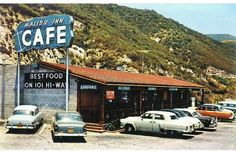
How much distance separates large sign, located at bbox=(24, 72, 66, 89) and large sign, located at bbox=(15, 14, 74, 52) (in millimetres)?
1838

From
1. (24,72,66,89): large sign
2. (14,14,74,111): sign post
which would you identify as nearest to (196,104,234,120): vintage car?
(24,72,66,89): large sign

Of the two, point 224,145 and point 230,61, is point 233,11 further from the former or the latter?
point 230,61

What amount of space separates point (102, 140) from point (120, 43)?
4511 cm

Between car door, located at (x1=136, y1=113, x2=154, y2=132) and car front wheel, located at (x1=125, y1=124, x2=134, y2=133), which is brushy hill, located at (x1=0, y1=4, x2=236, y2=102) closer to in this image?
car front wheel, located at (x1=125, y1=124, x2=134, y2=133)

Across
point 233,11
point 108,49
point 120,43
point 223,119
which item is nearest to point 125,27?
point 120,43

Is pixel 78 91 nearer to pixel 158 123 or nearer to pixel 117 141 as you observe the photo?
pixel 117 141

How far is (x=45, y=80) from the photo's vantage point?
26172 mm

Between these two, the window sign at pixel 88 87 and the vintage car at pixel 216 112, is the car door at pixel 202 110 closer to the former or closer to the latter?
the vintage car at pixel 216 112

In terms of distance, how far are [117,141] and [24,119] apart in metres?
5.56

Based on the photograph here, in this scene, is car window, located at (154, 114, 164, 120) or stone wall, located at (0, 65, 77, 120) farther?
stone wall, located at (0, 65, 77, 120)

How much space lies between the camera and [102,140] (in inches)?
824

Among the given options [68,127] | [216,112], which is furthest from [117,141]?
[216,112]

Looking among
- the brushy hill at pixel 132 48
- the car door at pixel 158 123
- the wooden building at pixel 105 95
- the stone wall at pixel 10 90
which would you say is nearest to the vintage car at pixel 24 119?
the wooden building at pixel 105 95

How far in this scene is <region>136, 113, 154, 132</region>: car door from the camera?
2302cm
